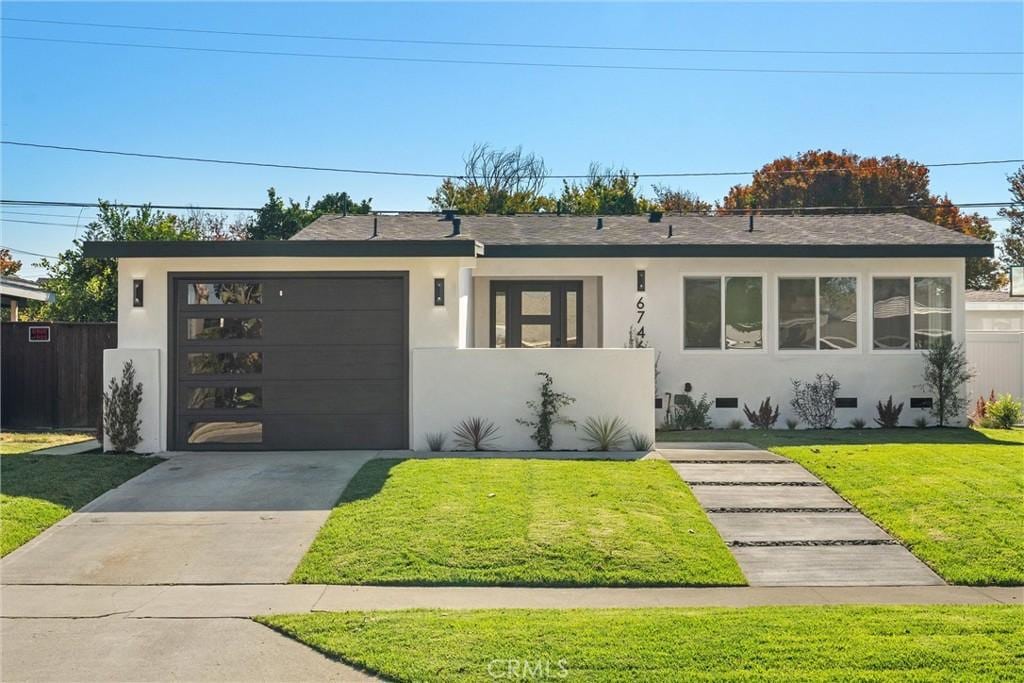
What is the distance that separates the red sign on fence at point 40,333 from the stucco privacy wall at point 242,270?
416cm

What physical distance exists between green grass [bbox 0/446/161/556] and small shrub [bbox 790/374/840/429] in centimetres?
974

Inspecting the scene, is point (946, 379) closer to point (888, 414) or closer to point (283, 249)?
point (888, 414)

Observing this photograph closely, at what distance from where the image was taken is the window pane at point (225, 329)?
38.4ft

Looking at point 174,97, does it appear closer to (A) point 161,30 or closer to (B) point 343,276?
(A) point 161,30

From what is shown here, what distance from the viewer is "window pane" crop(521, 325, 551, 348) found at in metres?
15.4

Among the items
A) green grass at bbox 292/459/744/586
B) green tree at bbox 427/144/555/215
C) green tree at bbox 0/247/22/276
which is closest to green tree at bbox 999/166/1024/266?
green tree at bbox 427/144/555/215

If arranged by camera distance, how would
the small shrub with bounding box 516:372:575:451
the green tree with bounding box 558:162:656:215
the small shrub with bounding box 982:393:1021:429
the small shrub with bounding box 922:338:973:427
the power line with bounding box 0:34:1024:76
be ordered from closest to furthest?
the small shrub with bounding box 516:372:575:451 < the small shrub with bounding box 922:338:973:427 < the small shrub with bounding box 982:393:1021:429 < the power line with bounding box 0:34:1024:76 < the green tree with bounding box 558:162:656:215

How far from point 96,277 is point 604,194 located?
20698mm

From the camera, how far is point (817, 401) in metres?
14.3

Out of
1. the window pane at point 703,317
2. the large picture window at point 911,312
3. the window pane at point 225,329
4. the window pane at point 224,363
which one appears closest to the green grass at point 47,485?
the window pane at point 224,363

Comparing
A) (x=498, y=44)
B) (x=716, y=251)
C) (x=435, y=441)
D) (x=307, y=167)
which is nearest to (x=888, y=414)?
(x=716, y=251)

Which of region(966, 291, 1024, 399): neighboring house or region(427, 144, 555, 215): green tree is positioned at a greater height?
region(427, 144, 555, 215): green tree

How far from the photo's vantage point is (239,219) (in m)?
35.5

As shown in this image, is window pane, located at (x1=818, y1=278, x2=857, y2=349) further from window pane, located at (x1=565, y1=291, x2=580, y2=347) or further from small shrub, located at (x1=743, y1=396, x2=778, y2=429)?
window pane, located at (x1=565, y1=291, x2=580, y2=347)
